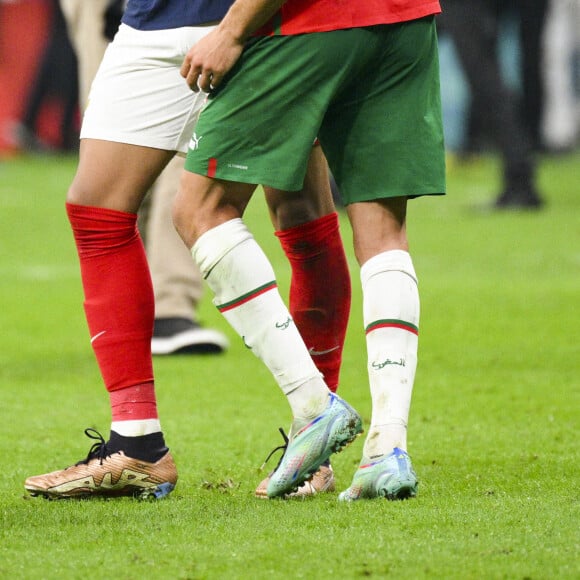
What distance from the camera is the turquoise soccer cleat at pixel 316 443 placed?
2812 mm

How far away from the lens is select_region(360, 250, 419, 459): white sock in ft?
9.31

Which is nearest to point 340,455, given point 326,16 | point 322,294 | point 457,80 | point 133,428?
point 322,294

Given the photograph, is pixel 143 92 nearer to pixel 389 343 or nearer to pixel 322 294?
pixel 322 294

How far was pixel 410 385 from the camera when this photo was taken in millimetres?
2883

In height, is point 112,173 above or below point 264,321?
above

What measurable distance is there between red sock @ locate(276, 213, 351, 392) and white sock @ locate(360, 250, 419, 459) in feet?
0.87

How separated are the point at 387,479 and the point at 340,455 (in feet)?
2.31

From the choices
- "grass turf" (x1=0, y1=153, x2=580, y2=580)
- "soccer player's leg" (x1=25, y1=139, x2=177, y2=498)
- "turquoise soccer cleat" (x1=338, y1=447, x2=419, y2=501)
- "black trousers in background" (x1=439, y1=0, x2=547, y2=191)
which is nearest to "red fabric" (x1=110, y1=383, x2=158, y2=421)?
"soccer player's leg" (x1=25, y1=139, x2=177, y2=498)

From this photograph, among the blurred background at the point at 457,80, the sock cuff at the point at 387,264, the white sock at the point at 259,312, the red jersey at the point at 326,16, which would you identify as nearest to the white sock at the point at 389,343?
the sock cuff at the point at 387,264

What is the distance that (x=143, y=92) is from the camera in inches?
118

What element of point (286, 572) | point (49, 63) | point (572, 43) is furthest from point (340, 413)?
point (572, 43)

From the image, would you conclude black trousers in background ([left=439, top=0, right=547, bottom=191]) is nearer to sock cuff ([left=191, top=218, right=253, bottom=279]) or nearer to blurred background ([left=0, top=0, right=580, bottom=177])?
blurred background ([left=0, top=0, right=580, bottom=177])

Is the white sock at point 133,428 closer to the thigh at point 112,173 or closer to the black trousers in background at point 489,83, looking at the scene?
the thigh at point 112,173

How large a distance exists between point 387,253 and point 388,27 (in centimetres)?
45
